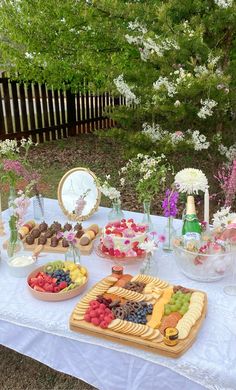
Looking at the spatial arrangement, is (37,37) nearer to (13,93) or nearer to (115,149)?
(13,93)

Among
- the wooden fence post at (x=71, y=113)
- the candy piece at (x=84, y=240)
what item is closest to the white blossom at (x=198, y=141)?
the candy piece at (x=84, y=240)

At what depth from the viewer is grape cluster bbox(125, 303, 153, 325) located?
1.48 metres

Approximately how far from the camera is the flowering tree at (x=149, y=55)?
3996 millimetres

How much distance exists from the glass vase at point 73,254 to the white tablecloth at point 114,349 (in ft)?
0.55

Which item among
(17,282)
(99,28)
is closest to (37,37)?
(99,28)

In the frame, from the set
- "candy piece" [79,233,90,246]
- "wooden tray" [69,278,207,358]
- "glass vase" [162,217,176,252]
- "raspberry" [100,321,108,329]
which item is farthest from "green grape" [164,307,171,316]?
"candy piece" [79,233,90,246]

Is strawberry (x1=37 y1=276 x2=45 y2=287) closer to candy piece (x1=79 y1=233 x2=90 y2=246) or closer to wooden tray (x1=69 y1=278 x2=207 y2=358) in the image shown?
wooden tray (x1=69 y1=278 x2=207 y2=358)

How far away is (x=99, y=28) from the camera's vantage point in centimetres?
471

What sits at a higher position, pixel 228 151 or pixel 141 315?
pixel 141 315

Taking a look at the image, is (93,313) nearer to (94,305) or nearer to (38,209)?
(94,305)

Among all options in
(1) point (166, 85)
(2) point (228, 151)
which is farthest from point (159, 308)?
(2) point (228, 151)

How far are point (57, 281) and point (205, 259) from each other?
2.15 ft

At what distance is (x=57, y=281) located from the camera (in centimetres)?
174

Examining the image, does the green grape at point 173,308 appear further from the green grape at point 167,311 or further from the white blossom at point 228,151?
the white blossom at point 228,151
